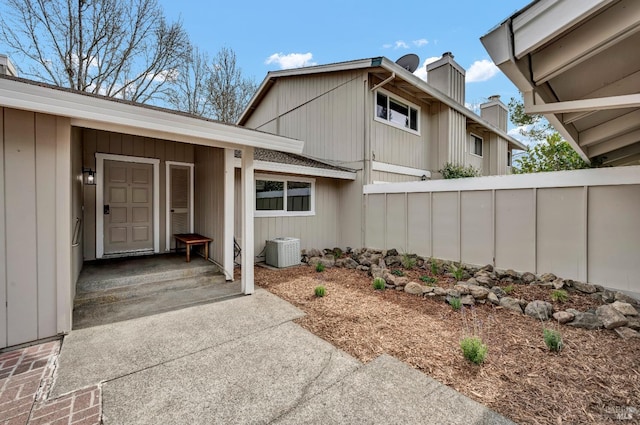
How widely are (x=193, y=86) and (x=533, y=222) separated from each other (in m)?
16.4

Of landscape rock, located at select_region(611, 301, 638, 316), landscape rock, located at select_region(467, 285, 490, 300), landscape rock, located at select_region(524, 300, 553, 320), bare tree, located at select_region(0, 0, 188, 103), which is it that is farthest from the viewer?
bare tree, located at select_region(0, 0, 188, 103)

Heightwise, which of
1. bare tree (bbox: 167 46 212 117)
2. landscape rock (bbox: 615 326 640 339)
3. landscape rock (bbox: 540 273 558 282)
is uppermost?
bare tree (bbox: 167 46 212 117)

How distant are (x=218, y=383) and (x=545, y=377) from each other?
9.87 feet

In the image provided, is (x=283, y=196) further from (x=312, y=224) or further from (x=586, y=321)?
(x=586, y=321)

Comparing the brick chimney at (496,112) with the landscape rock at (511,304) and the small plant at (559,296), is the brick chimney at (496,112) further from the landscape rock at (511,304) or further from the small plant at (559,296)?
the landscape rock at (511,304)

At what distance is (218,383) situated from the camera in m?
2.44

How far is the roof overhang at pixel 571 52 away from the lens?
203 cm

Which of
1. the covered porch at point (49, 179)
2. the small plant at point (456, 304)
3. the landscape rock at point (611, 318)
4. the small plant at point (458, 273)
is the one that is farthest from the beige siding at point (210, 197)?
the landscape rock at point (611, 318)

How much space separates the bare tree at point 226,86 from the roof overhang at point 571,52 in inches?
596

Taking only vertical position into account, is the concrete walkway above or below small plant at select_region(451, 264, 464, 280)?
below

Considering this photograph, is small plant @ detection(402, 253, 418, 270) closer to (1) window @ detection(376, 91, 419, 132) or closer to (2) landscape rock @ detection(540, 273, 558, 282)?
(2) landscape rock @ detection(540, 273, 558, 282)

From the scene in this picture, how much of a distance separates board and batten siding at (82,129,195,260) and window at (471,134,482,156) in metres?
12.2

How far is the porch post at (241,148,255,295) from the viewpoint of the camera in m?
4.65

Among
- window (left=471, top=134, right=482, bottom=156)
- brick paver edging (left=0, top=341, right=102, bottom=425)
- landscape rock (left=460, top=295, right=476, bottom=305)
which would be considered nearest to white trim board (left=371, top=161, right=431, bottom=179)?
window (left=471, top=134, right=482, bottom=156)
